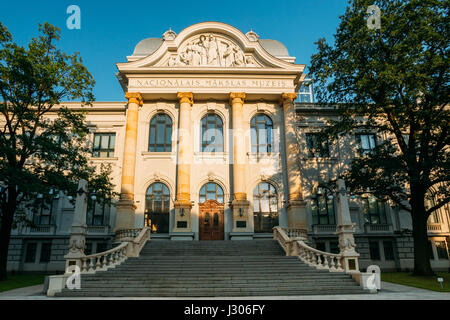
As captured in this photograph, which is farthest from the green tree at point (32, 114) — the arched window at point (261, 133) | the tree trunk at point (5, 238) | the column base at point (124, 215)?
the arched window at point (261, 133)

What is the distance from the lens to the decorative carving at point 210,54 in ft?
85.7

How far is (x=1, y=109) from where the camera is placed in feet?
58.1

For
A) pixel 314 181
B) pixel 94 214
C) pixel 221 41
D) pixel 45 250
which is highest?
pixel 221 41

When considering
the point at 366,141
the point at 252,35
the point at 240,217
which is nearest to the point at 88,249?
the point at 240,217

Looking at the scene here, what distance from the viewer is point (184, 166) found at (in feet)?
77.6

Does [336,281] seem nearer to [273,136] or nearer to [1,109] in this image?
[273,136]

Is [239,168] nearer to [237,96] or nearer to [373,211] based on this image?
[237,96]

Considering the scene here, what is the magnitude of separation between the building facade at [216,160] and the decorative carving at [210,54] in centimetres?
9

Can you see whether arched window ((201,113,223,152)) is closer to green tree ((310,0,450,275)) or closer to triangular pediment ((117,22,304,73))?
triangular pediment ((117,22,304,73))

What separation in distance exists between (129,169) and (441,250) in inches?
985

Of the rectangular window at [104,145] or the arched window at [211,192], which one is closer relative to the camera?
the arched window at [211,192]

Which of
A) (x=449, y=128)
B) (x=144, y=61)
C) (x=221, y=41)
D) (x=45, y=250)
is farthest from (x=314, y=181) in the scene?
(x=45, y=250)

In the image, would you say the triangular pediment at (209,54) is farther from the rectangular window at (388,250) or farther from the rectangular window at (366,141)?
the rectangular window at (388,250)
